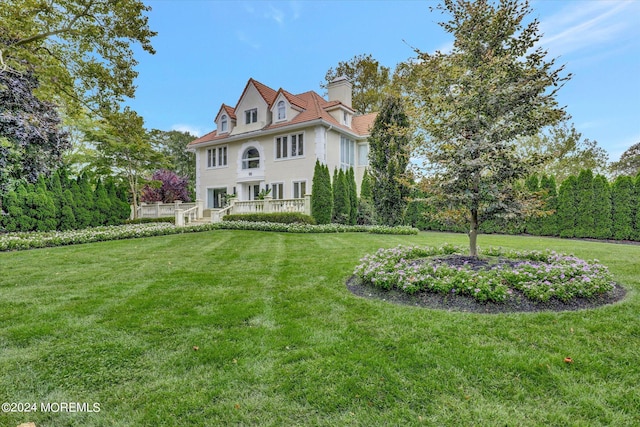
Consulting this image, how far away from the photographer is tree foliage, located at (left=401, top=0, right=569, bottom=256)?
4883 millimetres

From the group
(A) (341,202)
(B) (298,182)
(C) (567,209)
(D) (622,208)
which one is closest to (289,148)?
(B) (298,182)

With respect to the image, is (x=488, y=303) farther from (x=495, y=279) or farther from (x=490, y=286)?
(x=495, y=279)

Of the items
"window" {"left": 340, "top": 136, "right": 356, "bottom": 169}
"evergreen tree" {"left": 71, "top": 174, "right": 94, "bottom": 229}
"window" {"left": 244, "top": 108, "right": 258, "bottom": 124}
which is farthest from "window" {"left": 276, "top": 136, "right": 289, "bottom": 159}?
"evergreen tree" {"left": 71, "top": 174, "right": 94, "bottom": 229}

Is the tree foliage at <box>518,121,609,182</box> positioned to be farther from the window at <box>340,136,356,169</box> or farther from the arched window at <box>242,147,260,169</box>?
the arched window at <box>242,147,260,169</box>

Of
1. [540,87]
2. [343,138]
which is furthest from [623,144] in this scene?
[540,87]

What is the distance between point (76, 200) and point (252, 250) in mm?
11638

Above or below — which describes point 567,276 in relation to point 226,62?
below

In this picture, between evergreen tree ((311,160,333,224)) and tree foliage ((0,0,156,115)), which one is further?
evergreen tree ((311,160,333,224))

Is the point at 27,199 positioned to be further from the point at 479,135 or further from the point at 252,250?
the point at 479,135

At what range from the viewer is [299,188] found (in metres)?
17.8

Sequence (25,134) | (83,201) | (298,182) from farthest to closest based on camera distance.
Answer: (298,182), (83,201), (25,134)

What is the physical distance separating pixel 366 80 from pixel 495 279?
24.5 meters

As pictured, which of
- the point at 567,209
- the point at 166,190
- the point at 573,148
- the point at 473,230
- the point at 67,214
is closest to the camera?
the point at 473,230

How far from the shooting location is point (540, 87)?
4.77 m
